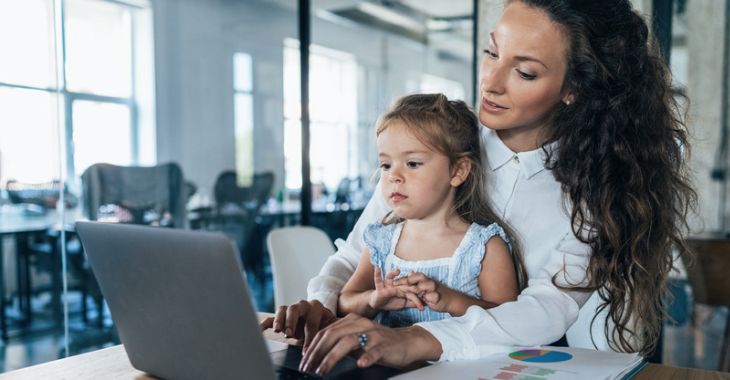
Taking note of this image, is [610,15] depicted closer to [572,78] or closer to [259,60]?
[572,78]

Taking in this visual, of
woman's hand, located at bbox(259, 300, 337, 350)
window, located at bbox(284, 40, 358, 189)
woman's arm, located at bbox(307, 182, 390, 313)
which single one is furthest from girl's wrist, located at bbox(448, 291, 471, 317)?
window, located at bbox(284, 40, 358, 189)

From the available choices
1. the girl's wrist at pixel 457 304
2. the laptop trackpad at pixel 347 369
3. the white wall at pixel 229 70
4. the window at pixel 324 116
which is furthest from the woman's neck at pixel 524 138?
the white wall at pixel 229 70

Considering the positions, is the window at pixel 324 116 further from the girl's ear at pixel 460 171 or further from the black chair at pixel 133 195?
the girl's ear at pixel 460 171

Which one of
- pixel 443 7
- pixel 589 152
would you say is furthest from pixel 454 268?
pixel 443 7

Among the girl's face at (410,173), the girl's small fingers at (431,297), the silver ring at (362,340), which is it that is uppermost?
the girl's face at (410,173)

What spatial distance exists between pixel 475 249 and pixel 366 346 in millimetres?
482

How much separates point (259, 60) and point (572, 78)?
11.3ft

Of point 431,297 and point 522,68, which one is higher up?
point 522,68

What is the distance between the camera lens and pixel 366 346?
84 centimetres

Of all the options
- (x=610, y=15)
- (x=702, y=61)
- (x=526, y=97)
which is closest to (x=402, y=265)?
(x=526, y=97)

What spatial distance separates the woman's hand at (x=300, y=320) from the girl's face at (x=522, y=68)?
0.55 m

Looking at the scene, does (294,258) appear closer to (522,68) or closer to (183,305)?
(522,68)

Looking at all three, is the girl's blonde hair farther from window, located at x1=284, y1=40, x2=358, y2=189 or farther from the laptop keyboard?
window, located at x1=284, y1=40, x2=358, y2=189

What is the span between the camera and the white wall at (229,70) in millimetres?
3984
